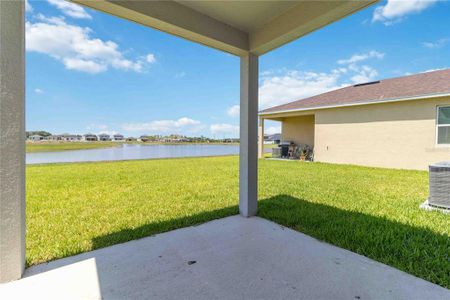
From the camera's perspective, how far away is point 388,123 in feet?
29.7

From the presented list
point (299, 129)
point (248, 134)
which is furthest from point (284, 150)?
point (248, 134)

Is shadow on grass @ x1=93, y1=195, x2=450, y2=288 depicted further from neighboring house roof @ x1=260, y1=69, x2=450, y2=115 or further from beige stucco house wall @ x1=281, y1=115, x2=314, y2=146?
beige stucco house wall @ x1=281, y1=115, x2=314, y2=146

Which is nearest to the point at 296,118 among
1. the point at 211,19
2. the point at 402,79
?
the point at 402,79

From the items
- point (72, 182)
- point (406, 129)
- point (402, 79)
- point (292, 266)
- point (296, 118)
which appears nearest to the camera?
point (292, 266)

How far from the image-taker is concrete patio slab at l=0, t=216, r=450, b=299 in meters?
1.77

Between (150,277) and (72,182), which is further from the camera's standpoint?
(72,182)

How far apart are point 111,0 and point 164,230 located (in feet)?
9.07

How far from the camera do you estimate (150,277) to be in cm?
199

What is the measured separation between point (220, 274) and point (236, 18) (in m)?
3.06

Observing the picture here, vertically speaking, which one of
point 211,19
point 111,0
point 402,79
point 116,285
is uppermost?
point 402,79

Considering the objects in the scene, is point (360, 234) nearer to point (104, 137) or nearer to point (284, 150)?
point (284, 150)

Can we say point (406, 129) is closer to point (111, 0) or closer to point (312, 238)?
point (312, 238)

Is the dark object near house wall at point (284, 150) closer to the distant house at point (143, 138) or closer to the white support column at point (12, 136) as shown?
A: the white support column at point (12, 136)

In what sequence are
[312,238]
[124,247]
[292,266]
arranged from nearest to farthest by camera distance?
1. [292,266]
2. [124,247]
3. [312,238]
